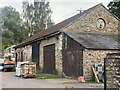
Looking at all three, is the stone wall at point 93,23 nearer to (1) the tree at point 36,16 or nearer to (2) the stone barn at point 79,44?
(2) the stone barn at point 79,44

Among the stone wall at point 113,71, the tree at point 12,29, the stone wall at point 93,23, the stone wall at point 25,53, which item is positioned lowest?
the stone wall at point 113,71

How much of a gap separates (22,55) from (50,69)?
398 inches

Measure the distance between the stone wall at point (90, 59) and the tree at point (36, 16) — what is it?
39198 millimetres

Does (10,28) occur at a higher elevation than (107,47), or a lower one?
higher

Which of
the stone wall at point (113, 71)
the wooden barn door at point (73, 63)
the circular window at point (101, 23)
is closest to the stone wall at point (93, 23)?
the circular window at point (101, 23)

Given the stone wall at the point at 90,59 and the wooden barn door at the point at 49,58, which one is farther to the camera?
the wooden barn door at the point at 49,58

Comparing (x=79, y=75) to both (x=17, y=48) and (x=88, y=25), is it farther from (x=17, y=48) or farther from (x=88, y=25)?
(x=17, y=48)

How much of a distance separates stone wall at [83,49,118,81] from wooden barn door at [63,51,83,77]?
15.4 inches

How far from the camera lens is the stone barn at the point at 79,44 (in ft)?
63.3

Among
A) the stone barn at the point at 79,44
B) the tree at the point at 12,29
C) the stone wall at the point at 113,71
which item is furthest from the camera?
the tree at the point at 12,29

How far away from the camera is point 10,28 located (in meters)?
53.8

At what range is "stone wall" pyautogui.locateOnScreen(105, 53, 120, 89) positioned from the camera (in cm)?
906

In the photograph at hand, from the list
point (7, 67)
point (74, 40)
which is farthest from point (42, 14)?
point (74, 40)

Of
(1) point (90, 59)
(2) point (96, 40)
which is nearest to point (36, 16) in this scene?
(2) point (96, 40)
